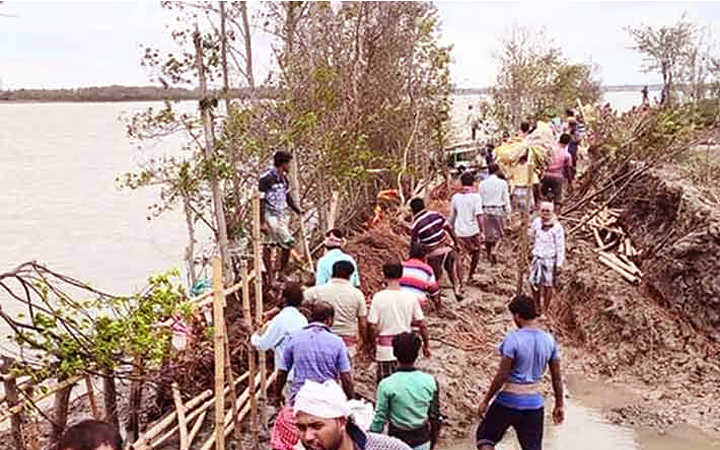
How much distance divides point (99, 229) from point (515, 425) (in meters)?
22.0

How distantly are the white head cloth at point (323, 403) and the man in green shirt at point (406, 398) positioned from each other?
6.54 feet

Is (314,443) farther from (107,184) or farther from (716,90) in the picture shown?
(107,184)

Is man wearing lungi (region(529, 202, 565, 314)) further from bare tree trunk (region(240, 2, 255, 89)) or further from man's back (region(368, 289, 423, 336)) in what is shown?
bare tree trunk (region(240, 2, 255, 89))

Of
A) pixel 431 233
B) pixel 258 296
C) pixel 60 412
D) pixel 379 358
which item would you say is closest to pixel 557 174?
pixel 431 233

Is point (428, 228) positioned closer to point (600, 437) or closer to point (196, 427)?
point (600, 437)

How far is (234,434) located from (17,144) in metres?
49.2

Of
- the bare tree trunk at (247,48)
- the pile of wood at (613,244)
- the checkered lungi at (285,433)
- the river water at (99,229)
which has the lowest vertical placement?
the river water at (99,229)

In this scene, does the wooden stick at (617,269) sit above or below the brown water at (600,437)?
above

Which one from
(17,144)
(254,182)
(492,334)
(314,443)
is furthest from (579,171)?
(17,144)

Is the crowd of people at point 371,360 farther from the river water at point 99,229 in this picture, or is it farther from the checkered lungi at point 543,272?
the river water at point 99,229

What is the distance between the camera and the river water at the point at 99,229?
8.57 meters

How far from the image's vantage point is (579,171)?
15969 mm

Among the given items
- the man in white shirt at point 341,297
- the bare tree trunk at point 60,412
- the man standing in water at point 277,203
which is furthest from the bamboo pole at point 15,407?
the man standing in water at point 277,203

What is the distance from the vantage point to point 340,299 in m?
6.74
